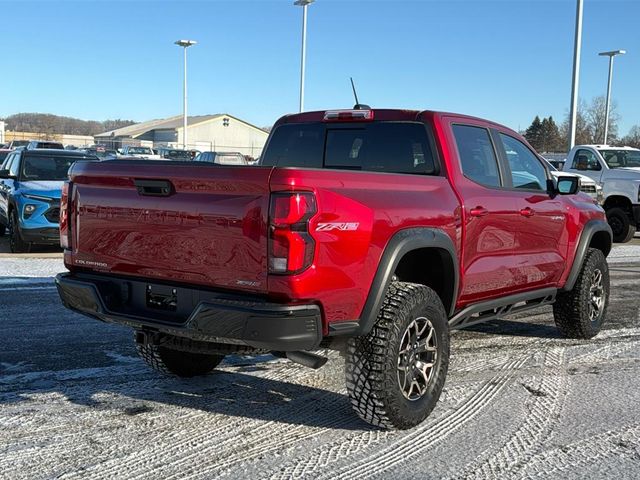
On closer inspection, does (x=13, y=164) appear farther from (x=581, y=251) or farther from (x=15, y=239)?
(x=581, y=251)

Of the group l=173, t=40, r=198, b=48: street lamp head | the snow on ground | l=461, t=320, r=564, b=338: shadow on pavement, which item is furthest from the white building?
l=461, t=320, r=564, b=338: shadow on pavement

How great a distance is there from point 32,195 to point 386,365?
28.7 ft

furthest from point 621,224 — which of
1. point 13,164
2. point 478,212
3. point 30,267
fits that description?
point 13,164

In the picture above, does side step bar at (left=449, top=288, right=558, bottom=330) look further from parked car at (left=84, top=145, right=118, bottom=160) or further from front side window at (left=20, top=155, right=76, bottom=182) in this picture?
parked car at (left=84, top=145, right=118, bottom=160)

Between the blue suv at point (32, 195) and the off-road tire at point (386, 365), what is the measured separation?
26.8 ft

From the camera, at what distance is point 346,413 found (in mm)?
4188

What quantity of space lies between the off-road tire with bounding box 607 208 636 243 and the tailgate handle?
45.1 feet

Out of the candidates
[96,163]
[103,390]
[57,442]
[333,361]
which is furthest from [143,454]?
[333,361]

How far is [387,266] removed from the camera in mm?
3684

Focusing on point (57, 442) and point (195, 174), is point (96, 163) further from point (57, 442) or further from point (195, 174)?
point (57, 442)

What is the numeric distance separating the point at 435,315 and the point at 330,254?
1020 millimetres

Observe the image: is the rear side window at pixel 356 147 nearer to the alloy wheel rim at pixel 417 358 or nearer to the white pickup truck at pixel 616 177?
the alloy wheel rim at pixel 417 358

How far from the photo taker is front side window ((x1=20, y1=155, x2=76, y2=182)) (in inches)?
453

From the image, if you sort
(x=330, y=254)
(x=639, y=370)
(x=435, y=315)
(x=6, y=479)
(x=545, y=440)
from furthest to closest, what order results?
(x=639, y=370) → (x=435, y=315) → (x=545, y=440) → (x=330, y=254) → (x=6, y=479)
